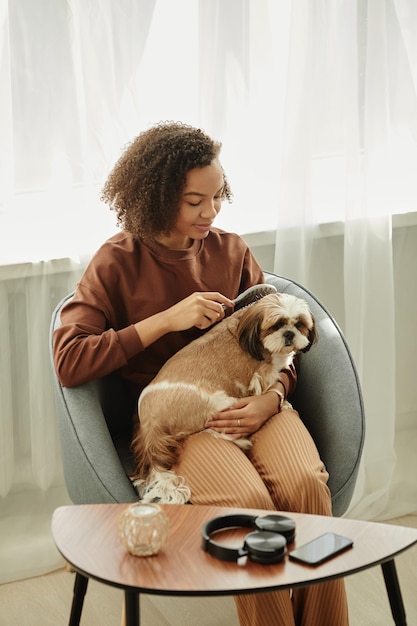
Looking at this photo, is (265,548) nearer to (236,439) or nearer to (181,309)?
(236,439)

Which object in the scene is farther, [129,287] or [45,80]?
[45,80]

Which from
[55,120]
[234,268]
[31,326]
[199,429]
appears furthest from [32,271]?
[199,429]

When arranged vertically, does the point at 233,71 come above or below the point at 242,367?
above

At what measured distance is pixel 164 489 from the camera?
1.95 metres

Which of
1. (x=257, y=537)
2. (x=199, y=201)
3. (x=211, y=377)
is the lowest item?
(x=257, y=537)

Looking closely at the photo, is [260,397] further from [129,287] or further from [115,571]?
[115,571]

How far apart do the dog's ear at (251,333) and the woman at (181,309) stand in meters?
0.06

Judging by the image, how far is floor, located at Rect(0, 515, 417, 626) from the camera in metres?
2.28

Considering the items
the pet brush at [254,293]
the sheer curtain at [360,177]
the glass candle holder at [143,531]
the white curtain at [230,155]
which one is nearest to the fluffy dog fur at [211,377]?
the pet brush at [254,293]

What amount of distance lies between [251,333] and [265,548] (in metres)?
0.64

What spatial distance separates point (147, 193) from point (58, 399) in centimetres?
51

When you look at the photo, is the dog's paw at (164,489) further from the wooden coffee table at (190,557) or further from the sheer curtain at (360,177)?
the sheer curtain at (360,177)

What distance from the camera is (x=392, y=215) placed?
2.93 m

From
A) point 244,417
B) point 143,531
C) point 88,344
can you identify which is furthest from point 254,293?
point 143,531
